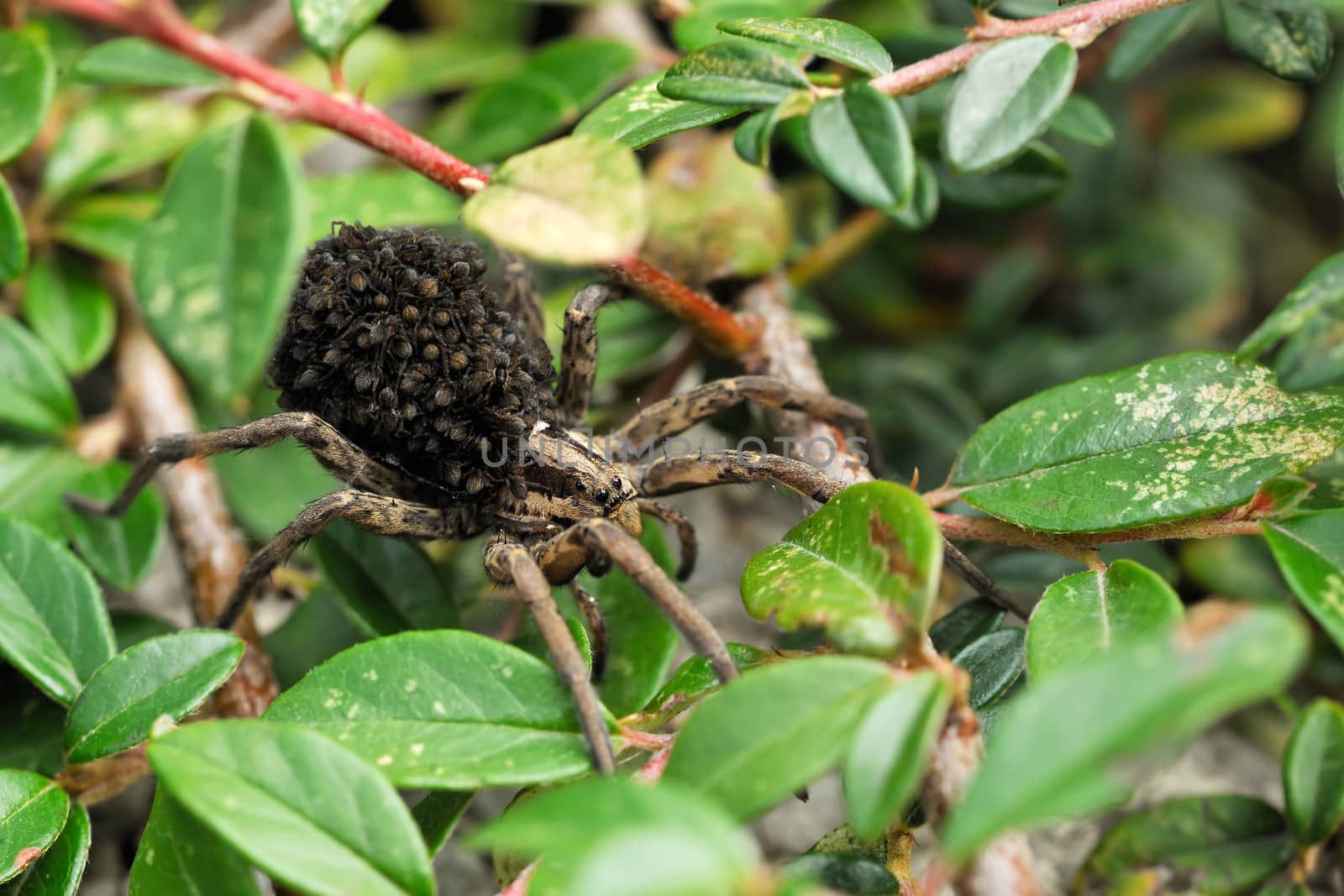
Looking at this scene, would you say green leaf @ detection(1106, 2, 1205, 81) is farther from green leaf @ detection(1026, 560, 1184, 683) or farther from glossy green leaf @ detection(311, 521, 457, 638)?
glossy green leaf @ detection(311, 521, 457, 638)

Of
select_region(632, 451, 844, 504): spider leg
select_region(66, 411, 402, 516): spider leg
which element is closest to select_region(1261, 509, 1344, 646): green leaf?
select_region(632, 451, 844, 504): spider leg

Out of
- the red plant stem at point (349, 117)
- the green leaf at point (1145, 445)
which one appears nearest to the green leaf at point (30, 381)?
the red plant stem at point (349, 117)

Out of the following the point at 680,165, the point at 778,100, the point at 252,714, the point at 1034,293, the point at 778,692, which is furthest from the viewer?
the point at 1034,293

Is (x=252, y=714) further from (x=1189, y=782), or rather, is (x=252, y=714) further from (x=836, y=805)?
(x=1189, y=782)

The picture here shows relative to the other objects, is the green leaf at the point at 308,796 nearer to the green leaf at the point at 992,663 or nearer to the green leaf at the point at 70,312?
the green leaf at the point at 992,663

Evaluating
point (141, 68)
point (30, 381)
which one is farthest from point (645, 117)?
point (30, 381)

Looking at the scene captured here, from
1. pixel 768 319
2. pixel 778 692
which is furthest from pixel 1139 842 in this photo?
pixel 768 319

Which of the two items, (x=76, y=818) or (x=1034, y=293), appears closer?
(x=76, y=818)
